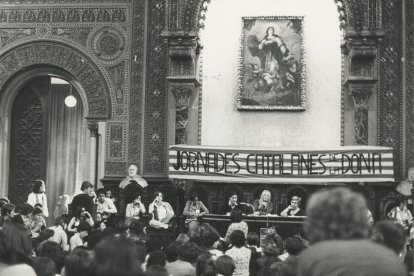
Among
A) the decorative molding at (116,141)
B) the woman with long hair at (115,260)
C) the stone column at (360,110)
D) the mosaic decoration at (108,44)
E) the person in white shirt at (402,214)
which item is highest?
the mosaic decoration at (108,44)

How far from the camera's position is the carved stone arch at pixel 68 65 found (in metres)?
18.7

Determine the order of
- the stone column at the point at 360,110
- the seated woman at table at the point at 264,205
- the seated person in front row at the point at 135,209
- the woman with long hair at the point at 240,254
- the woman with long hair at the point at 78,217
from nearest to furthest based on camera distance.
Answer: the woman with long hair at the point at 240,254 → the woman with long hair at the point at 78,217 → the seated woman at table at the point at 264,205 → the seated person in front row at the point at 135,209 → the stone column at the point at 360,110

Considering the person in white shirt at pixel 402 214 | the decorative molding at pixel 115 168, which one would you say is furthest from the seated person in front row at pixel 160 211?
the person in white shirt at pixel 402 214

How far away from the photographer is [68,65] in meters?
18.9

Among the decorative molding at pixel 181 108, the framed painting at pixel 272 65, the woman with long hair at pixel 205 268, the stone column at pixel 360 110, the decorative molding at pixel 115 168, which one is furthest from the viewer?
the framed painting at pixel 272 65

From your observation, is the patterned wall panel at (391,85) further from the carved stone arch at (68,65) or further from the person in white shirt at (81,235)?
the person in white shirt at (81,235)

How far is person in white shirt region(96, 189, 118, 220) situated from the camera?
1648 centimetres

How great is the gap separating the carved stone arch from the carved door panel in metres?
0.74

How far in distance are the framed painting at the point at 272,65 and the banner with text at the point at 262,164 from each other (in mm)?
2196

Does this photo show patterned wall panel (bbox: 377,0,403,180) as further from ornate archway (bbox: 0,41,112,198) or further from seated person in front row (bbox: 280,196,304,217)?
ornate archway (bbox: 0,41,112,198)

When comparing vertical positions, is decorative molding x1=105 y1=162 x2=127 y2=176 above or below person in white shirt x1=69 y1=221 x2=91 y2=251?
above

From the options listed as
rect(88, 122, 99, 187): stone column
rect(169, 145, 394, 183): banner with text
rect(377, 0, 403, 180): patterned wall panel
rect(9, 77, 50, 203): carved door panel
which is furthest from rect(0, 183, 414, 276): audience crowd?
rect(9, 77, 50, 203): carved door panel

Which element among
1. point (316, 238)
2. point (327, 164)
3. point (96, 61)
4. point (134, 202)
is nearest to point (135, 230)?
point (134, 202)

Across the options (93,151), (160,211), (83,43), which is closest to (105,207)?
(160,211)
